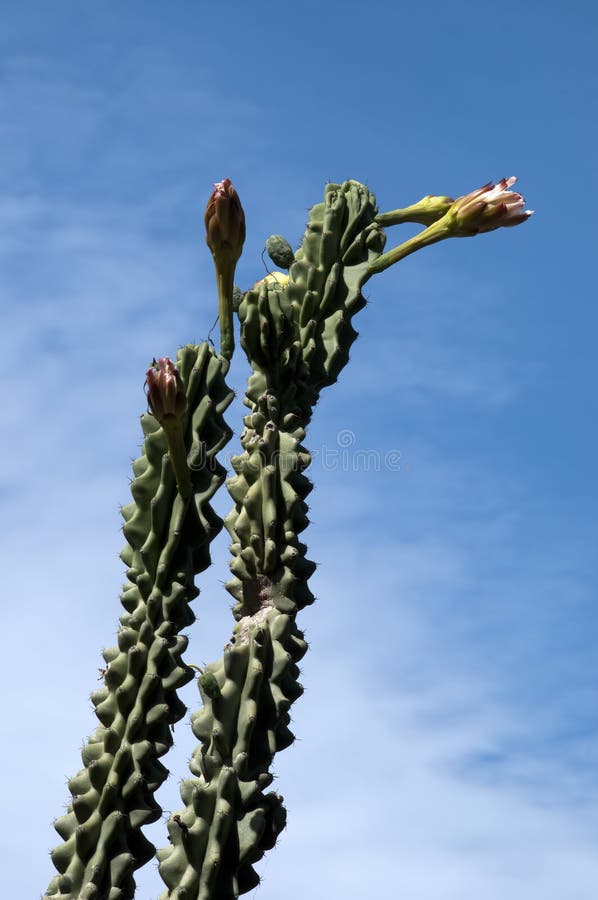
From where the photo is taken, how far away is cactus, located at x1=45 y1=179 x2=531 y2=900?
4.69m

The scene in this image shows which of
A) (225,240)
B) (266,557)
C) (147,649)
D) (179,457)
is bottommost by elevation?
(147,649)

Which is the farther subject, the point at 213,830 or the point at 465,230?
the point at 465,230

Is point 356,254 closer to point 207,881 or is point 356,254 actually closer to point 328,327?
point 328,327

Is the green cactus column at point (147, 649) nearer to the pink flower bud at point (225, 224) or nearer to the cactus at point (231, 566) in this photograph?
the cactus at point (231, 566)

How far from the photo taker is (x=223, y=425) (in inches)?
219

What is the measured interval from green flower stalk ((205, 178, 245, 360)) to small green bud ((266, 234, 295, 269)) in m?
0.37

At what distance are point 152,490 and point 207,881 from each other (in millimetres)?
1653

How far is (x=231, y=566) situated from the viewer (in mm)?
5160

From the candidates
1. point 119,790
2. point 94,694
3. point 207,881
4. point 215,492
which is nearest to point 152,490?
point 215,492

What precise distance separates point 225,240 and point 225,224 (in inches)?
2.7

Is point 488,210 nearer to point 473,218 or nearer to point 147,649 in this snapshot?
point 473,218

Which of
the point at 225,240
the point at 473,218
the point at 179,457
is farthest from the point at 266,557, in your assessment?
the point at 473,218

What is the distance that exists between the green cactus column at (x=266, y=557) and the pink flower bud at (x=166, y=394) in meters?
0.34

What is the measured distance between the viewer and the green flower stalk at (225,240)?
562 cm
